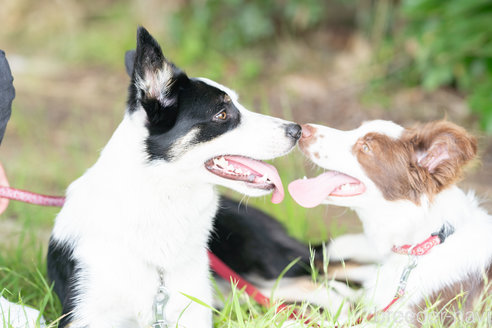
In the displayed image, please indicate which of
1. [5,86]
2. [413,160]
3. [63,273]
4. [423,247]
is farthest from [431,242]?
[5,86]

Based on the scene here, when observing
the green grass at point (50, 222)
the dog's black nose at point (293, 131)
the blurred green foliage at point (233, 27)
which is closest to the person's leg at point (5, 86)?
the green grass at point (50, 222)

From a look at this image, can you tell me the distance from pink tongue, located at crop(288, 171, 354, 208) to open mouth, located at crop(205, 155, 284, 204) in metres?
0.26

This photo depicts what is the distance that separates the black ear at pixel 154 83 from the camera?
2230mm

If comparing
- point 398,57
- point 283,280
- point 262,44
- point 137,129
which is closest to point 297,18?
point 262,44

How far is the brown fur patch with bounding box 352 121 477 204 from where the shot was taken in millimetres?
2623

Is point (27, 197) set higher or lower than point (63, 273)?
higher

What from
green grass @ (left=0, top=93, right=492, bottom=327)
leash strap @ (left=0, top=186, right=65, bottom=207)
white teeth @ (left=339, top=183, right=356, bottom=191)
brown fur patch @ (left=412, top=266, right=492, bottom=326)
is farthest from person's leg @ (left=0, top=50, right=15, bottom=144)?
brown fur patch @ (left=412, top=266, right=492, bottom=326)

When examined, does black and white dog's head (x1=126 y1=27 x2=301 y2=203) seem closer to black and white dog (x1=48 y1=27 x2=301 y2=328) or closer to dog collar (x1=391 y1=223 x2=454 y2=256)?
black and white dog (x1=48 y1=27 x2=301 y2=328)

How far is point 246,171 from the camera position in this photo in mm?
2480

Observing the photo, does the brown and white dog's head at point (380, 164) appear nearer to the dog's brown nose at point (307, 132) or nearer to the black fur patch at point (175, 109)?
the dog's brown nose at point (307, 132)

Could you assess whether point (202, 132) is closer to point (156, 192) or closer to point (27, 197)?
point (156, 192)

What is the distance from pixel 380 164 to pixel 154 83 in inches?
46.9

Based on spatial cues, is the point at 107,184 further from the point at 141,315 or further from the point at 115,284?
the point at 141,315

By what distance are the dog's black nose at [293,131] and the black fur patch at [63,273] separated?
3.73 feet
